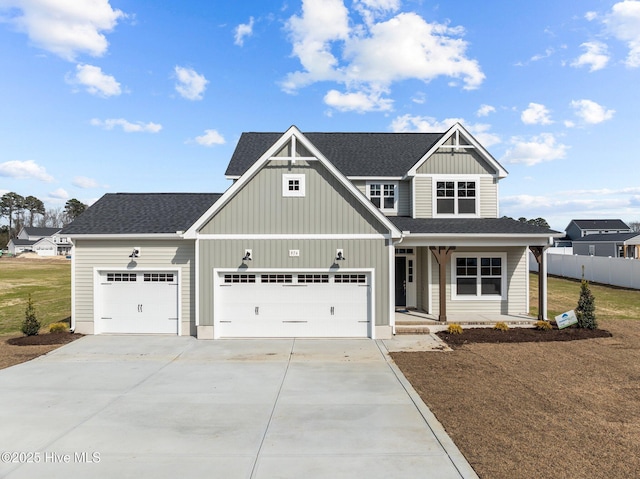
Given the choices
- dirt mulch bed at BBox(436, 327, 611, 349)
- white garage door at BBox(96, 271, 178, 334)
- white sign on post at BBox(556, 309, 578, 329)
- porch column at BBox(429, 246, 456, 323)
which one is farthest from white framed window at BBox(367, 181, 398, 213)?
white garage door at BBox(96, 271, 178, 334)

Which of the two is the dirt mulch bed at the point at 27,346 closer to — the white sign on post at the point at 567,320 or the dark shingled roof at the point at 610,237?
the white sign on post at the point at 567,320

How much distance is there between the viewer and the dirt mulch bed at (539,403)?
5.55 m

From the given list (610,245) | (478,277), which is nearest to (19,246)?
(478,277)

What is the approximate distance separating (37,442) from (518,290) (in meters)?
16.1

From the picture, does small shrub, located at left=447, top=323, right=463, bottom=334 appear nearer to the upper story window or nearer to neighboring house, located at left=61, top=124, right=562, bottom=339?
neighboring house, located at left=61, top=124, right=562, bottom=339

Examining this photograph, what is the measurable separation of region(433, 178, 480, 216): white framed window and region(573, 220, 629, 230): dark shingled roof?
210 feet

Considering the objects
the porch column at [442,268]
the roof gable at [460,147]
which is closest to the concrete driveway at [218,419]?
the porch column at [442,268]

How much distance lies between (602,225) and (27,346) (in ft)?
263

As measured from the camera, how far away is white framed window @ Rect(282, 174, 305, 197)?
1341cm

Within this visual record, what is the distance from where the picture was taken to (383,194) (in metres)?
17.5

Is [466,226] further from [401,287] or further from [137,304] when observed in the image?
[137,304]

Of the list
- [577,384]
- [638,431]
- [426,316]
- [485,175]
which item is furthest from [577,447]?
[485,175]

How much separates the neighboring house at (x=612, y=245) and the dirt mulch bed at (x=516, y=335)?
36.2 m

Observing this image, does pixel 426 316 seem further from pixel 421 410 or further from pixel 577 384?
pixel 421 410
